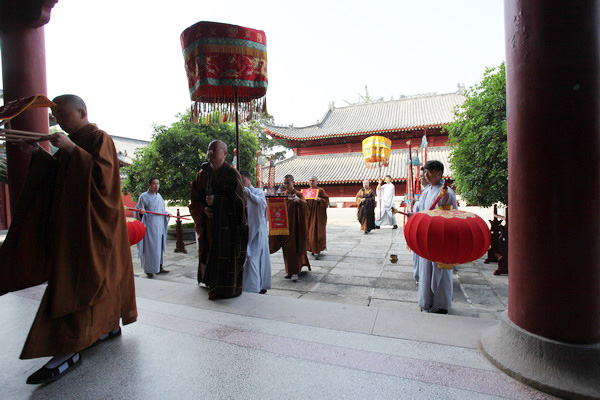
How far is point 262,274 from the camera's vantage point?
391 centimetres

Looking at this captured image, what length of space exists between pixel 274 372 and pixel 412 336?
969 millimetres

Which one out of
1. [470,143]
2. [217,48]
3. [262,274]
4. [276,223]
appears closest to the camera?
[217,48]

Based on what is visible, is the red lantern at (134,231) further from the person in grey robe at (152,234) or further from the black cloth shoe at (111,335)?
the black cloth shoe at (111,335)

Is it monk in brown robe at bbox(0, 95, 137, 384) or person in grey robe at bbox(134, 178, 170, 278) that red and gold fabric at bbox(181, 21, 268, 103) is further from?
person in grey robe at bbox(134, 178, 170, 278)

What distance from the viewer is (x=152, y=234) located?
542 centimetres

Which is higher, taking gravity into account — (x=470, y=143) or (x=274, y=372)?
(x=470, y=143)

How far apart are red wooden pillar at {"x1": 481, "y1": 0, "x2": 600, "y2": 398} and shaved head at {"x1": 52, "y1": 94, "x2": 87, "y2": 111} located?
8.43 ft

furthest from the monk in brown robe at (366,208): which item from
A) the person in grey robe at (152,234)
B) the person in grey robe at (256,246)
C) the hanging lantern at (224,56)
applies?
the hanging lantern at (224,56)

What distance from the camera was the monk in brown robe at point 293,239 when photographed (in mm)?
4863

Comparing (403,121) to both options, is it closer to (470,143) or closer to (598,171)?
(470,143)

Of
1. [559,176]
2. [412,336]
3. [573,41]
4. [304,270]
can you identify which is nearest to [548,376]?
Answer: [412,336]

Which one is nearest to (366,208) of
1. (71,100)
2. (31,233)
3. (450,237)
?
(450,237)

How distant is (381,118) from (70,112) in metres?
21.8

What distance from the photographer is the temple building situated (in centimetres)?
1881
